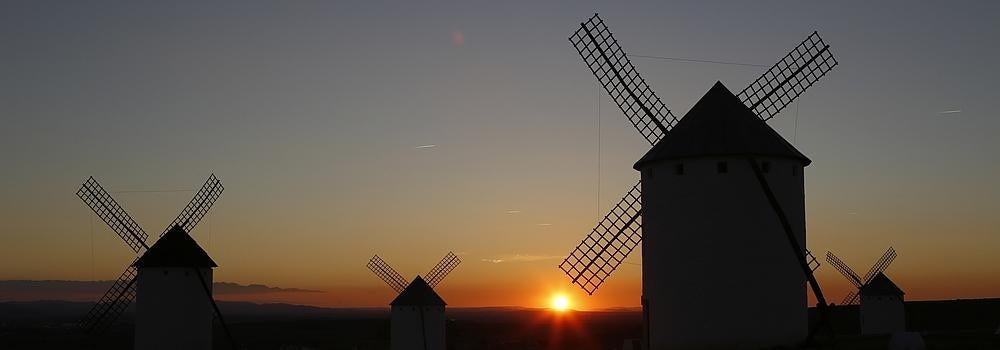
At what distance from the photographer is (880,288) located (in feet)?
162

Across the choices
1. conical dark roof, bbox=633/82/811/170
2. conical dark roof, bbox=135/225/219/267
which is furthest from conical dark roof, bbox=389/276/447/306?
conical dark roof, bbox=633/82/811/170

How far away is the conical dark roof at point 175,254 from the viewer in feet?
113

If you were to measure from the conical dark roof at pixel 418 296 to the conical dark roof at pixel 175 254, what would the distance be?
32.1 ft

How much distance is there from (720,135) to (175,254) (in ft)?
71.4

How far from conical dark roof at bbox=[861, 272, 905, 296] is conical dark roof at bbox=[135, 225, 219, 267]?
3377 centimetres

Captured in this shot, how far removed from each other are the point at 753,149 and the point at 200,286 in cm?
2222

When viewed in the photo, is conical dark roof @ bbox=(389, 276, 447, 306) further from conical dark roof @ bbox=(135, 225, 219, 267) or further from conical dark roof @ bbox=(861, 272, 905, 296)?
conical dark roof @ bbox=(861, 272, 905, 296)

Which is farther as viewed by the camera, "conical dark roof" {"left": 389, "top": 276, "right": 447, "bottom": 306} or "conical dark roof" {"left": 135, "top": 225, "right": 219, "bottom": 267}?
"conical dark roof" {"left": 389, "top": 276, "right": 447, "bottom": 306}

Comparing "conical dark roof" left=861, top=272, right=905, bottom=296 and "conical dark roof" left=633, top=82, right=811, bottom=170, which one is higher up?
"conical dark roof" left=633, top=82, right=811, bottom=170

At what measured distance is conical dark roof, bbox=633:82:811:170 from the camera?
22250 millimetres

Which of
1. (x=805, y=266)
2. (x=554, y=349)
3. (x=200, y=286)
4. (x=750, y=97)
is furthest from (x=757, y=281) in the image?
(x=554, y=349)

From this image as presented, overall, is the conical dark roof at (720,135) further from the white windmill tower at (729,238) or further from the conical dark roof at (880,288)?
the conical dark roof at (880,288)

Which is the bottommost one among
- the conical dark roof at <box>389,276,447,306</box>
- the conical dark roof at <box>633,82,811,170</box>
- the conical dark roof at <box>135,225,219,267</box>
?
the conical dark roof at <box>389,276,447,306</box>

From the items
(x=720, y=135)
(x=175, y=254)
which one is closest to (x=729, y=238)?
(x=720, y=135)
